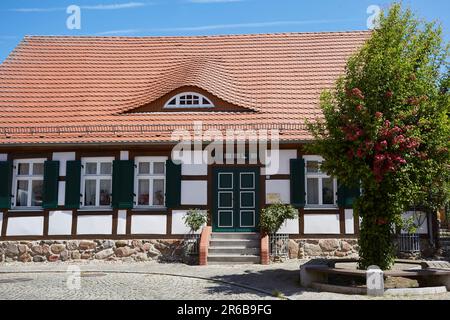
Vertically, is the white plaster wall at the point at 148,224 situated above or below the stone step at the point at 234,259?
above

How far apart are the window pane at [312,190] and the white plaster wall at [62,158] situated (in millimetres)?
6340

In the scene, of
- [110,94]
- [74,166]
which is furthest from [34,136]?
[110,94]

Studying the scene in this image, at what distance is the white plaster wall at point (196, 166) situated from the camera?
13.2 meters

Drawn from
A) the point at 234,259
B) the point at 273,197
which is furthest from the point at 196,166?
the point at 234,259

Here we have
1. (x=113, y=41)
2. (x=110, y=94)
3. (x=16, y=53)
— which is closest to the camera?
(x=110, y=94)

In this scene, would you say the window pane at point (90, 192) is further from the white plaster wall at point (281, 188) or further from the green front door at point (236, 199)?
the white plaster wall at point (281, 188)

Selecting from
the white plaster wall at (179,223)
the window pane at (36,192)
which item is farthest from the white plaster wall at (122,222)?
the window pane at (36,192)

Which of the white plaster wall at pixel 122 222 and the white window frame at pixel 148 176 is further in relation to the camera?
the white window frame at pixel 148 176

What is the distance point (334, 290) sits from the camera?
8531 mm

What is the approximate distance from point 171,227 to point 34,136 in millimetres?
4445

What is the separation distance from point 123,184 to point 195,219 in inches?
84.1

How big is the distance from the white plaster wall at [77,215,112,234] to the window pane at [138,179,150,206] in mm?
913
